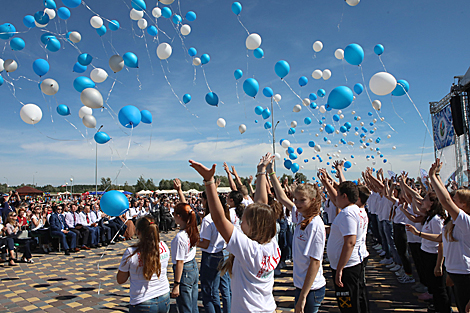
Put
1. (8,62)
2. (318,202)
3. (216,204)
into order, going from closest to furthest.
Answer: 1. (216,204)
2. (318,202)
3. (8,62)

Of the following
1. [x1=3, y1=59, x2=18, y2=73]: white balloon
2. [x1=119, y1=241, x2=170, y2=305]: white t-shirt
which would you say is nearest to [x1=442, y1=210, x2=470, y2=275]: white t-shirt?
[x1=119, y1=241, x2=170, y2=305]: white t-shirt

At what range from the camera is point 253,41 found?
7.34 meters

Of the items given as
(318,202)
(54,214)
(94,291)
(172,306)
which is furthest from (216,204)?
(54,214)

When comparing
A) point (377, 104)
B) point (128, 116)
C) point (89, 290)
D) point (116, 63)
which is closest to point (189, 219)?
point (128, 116)

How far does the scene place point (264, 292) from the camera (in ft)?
6.40

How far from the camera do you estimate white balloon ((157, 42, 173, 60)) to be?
22.7ft

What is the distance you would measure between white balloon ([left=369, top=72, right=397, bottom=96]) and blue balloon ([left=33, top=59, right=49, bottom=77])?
6466mm

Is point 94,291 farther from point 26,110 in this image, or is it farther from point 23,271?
point 26,110

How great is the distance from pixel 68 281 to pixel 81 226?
14.6 feet

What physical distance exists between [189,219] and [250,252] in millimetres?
1550

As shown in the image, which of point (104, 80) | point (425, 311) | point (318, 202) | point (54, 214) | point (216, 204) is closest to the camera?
point (216, 204)

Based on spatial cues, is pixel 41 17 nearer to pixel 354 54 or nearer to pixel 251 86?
pixel 251 86

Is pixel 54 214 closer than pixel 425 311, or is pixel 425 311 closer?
pixel 425 311

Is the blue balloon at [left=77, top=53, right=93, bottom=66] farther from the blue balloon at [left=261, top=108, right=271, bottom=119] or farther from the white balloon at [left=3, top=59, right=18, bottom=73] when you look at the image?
the blue balloon at [left=261, top=108, right=271, bottom=119]
